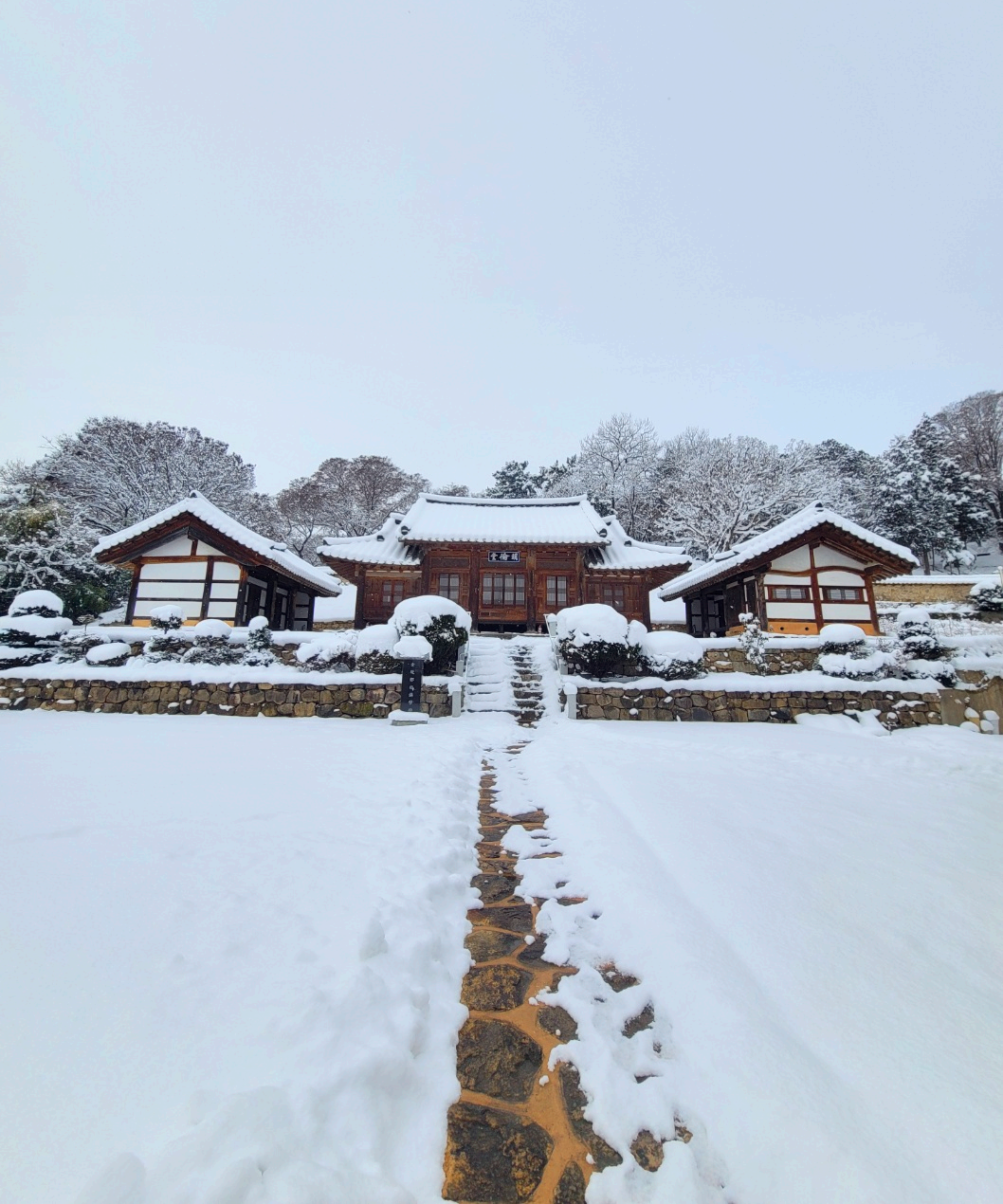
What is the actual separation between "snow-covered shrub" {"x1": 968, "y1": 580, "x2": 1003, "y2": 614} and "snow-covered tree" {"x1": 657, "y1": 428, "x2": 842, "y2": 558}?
8134 mm

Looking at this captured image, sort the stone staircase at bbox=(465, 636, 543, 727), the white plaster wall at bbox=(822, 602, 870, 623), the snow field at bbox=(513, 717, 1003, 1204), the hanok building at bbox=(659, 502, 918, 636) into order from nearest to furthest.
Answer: the snow field at bbox=(513, 717, 1003, 1204) → the stone staircase at bbox=(465, 636, 543, 727) → the hanok building at bbox=(659, 502, 918, 636) → the white plaster wall at bbox=(822, 602, 870, 623)

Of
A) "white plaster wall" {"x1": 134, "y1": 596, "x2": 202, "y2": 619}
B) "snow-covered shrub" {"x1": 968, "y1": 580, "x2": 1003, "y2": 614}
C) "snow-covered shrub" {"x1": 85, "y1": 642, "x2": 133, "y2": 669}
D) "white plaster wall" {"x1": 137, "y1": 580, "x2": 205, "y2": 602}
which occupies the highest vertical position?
"snow-covered shrub" {"x1": 968, "y1": 580, "x2": 1003, "y2": 614}

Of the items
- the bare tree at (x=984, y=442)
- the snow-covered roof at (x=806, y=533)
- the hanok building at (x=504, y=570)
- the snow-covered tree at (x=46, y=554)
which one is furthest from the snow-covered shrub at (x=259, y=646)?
the bare tree at (x=984, y=442)

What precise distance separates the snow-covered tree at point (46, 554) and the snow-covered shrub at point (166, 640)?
817cm

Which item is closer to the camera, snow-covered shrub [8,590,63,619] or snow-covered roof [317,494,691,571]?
snow-covered shrub [8,590,63,619]

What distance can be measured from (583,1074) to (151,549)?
1712 cm

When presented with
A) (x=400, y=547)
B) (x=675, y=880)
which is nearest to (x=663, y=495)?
(x=400, y=547)

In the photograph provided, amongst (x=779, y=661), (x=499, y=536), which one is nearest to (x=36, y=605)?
(x=499, y=536)

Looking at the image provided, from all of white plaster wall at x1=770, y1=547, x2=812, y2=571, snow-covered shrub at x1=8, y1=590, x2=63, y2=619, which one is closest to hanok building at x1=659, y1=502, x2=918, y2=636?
white plaster wall at x1=770, y1=547, x2=812, y2=571

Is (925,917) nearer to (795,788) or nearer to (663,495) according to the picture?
(795,788)

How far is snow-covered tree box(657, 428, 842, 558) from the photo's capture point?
26.1 meters

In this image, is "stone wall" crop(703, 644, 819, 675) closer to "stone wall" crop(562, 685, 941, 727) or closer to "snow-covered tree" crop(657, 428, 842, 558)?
"stone wall" crop(562, 685, 941, 727)

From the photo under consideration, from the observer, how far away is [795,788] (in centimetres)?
479

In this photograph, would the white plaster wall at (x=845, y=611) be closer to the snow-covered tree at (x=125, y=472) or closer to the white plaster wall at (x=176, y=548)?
the white plaster wall at (x=176, y=548)
